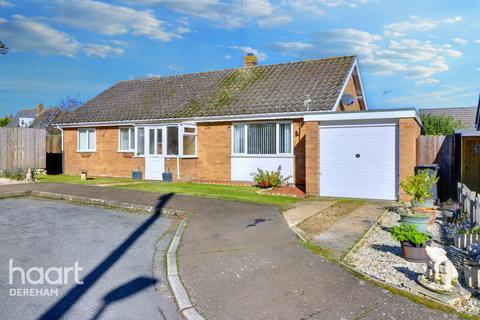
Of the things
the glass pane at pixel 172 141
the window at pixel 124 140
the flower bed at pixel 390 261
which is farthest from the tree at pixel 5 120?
the flower bed at pixel 390 261

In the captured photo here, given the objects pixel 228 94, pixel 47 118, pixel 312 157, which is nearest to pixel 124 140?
pixel 228 94

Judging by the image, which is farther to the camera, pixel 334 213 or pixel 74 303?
pixel 334 213

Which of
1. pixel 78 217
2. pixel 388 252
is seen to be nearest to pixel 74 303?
pixel 388 252

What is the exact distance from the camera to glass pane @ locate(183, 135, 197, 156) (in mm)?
18289

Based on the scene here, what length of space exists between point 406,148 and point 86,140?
1742 cm

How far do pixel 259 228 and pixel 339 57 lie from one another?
1293cm

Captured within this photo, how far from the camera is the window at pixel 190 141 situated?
18.3m

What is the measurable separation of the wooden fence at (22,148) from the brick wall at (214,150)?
964cm

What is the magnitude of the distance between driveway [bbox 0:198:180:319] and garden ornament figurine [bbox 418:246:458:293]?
10.4 feet

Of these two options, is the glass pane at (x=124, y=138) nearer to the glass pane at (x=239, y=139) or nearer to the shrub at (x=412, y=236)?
the glass pane at (x=239, y=139)

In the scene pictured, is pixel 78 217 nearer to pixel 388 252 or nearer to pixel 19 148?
pixel 388 252

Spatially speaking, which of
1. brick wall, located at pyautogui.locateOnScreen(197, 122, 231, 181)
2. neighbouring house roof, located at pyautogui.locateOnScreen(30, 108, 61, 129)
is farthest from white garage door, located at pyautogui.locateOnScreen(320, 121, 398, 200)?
neighbouring house roof, located at pyautogui.locateOnScreen(30, 108, 61, 129)

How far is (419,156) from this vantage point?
41.6 feet

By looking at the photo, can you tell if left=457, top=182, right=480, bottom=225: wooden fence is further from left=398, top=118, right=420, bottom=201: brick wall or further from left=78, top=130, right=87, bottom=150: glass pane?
left=78, top=130, right=87, bottom=150: glass pane
